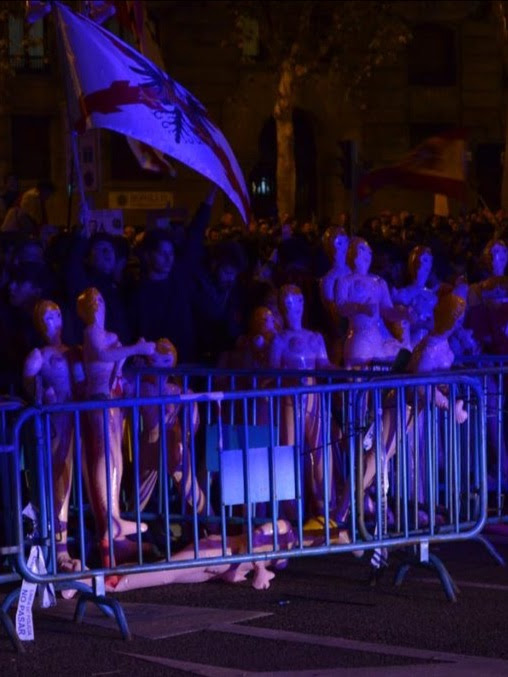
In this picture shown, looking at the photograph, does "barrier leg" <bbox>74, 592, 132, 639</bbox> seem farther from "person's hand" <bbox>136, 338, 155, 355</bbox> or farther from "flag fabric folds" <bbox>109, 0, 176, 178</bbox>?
"flag fabric folds" <bbox>109, 0, 176, 178</bbox>

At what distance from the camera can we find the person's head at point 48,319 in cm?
989

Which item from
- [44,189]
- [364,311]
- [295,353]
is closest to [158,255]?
[364,311]

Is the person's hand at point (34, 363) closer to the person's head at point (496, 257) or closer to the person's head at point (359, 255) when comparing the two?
the person's head at point (359, 255)

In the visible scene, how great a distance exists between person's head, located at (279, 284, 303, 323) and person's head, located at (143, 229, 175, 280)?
142 centimetres

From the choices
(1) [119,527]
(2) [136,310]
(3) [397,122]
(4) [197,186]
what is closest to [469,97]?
(3) [397,122]

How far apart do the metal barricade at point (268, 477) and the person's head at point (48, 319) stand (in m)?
0.53

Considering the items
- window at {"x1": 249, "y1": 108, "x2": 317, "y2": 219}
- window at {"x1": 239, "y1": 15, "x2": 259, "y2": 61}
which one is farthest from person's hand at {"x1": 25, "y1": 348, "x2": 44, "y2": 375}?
window at {"x1": 249, "y1": 108, "x2": 317, "y2": 219}

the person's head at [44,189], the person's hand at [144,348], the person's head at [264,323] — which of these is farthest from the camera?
the person's head at [44,189]

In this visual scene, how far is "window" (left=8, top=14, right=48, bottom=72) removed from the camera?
4047 cm

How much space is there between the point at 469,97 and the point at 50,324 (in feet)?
120

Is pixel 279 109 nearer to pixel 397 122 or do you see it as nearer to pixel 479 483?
pixel 397 122

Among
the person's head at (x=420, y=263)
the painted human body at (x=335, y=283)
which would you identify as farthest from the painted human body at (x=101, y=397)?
the person's head at (x=420, y=263)

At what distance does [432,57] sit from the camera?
148 feet

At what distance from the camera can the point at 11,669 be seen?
794 cm
